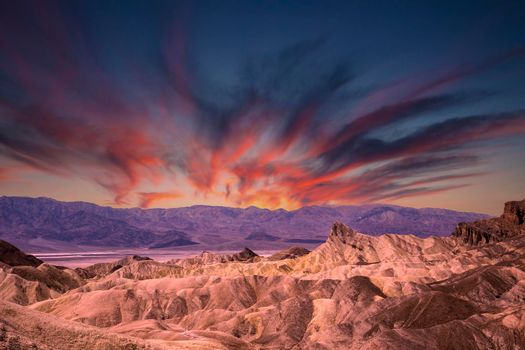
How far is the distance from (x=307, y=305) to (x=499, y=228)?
120305mm

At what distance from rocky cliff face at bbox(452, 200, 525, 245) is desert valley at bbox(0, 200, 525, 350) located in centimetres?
46

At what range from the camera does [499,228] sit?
17812 centimetres

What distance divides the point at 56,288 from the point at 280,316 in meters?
101

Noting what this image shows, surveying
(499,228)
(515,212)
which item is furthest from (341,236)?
(515,212)

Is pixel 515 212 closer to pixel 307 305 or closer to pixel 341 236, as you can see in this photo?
pixel 341 236

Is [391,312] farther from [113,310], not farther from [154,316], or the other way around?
[113,310]

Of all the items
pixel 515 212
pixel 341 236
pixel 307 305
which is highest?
pixel 515 212

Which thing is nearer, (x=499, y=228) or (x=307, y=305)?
(x=307, y=305)

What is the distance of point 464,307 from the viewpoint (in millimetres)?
80312

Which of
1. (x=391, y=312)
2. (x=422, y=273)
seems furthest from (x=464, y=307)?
(x=422, y=273)

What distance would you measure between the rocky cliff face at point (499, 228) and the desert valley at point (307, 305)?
0.46m

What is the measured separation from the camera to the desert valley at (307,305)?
57178 millimetres

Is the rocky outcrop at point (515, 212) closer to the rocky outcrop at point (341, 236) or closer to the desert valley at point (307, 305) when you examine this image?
the desert valley at point (307, 305)

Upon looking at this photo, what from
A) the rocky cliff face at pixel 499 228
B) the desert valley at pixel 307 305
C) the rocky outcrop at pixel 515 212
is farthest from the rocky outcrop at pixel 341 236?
the rocky outcrop at pixel 515 212
